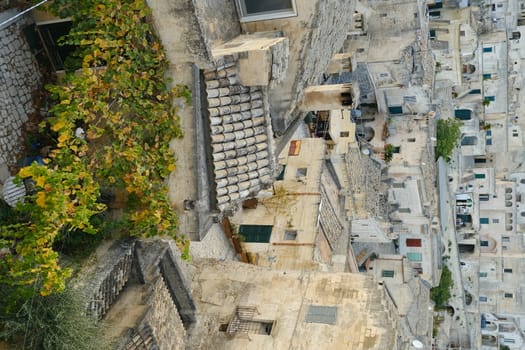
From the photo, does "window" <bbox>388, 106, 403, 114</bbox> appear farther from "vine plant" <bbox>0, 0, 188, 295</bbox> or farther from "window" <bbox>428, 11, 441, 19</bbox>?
"vine plant" <bbox>0, 0, 188, 295</bbox>

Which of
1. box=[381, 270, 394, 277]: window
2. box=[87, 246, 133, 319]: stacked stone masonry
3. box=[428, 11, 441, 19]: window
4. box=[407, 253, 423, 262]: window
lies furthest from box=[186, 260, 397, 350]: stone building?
box=[428, 11, 441, 19]: window

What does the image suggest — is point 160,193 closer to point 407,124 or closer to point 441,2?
point 407,124

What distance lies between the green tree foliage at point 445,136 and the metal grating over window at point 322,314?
2339cm

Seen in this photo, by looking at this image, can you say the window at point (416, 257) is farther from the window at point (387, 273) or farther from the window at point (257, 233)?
the window at point (257, 233)

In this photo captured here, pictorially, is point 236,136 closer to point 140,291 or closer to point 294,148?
point 140,291

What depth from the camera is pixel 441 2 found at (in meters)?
39.3

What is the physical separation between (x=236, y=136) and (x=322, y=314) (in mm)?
5429

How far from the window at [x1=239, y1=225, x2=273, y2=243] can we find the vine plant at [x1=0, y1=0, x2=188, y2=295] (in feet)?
29.8

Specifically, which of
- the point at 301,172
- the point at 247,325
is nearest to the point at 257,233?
the point at 301,172

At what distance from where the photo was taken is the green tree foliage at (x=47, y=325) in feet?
28.1

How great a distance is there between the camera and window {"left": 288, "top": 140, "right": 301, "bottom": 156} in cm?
2189

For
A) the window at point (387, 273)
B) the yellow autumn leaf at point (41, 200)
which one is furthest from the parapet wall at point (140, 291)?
the window at point (387, 273)

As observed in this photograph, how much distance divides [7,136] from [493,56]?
38.1 metres

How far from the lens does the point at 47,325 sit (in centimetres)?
870
